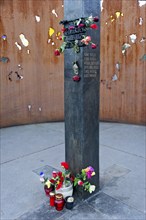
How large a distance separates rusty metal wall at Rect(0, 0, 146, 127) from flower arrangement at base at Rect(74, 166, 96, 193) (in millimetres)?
3088

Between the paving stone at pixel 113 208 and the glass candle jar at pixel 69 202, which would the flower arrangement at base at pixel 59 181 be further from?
the paving stone at pixel 113 208

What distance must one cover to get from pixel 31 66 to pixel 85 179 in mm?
3388

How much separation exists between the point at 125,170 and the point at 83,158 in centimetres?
97

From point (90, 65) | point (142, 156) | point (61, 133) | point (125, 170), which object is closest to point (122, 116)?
point (61, 133)

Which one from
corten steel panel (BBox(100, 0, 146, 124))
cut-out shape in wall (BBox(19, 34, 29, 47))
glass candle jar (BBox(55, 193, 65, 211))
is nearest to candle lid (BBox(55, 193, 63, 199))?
glass candle jar (BBox(55, 193, 65, 211))

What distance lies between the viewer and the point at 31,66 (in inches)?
193

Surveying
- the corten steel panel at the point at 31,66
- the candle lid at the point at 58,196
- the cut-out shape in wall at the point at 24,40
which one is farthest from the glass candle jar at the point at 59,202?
the cut-out shape in wall at the point at 24,40

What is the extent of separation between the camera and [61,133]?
442 centimetres

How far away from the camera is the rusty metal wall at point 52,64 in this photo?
4594 mm

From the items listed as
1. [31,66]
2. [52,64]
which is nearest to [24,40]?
[31,66]

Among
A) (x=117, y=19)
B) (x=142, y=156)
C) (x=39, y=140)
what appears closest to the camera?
(x=142, y=156)

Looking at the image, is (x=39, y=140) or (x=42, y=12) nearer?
(x=39, y=140)

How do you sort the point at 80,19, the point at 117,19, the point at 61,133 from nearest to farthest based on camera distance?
the point at 80,19 → the point at 61,133 → the point at 117,19

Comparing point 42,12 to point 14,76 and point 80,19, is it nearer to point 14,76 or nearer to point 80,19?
point 14,76
